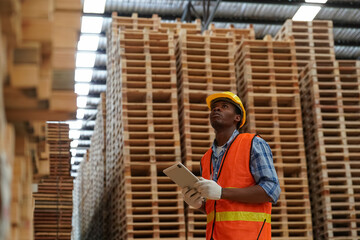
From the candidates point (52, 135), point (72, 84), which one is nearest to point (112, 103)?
point (52, 135)

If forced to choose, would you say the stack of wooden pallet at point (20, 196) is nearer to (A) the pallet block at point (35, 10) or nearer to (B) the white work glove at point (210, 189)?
(A) the pallet block at point (35, 10)

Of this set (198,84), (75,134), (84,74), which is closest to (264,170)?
(198,84)

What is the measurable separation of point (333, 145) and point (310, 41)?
249 cm

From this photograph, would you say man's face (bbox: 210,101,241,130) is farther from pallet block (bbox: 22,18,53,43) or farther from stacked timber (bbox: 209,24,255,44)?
stacked timber (bbox: 209,24,255,44)

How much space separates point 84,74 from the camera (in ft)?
67.1

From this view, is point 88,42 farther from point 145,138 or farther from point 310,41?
point 145,138

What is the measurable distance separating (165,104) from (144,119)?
37 centimetres

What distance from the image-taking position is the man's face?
15.9ft

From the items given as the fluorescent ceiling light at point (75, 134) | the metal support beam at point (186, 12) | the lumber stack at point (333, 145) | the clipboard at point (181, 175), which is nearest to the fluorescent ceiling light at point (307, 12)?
the metal support beam at point (186, 12)

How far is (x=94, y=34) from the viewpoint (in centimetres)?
1777

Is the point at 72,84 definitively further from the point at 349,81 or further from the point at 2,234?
the point at 349,81

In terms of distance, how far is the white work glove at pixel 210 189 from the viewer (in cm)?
432

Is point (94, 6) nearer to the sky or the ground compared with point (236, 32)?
nearer to the sky

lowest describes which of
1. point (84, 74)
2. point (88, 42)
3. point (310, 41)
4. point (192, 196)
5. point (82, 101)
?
point (192, 196)
